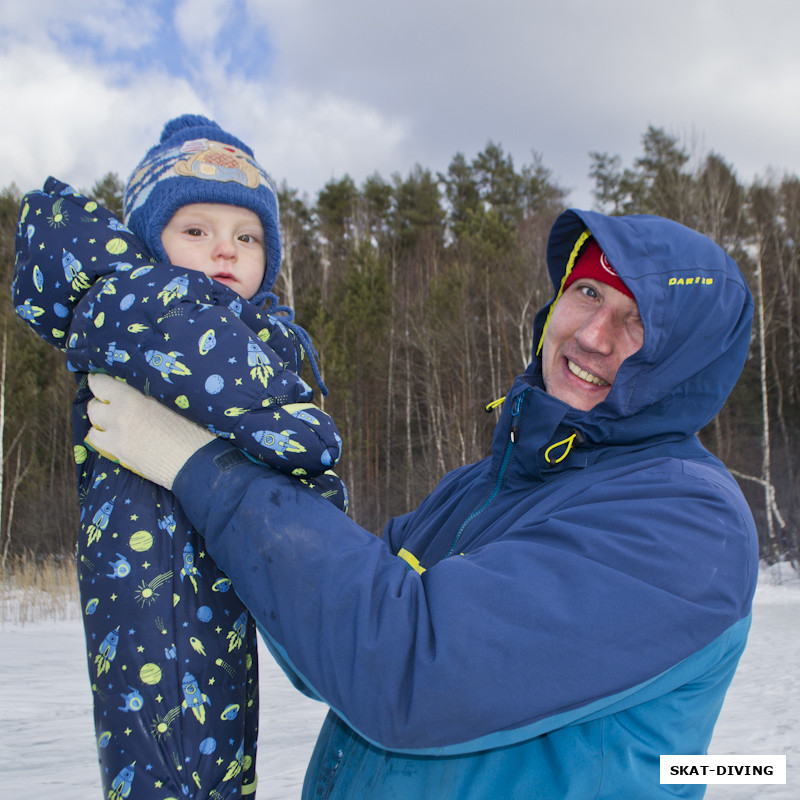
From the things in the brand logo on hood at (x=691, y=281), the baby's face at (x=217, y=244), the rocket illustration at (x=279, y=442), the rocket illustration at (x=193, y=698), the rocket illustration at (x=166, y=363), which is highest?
the baby's face at (x=217, y=244)

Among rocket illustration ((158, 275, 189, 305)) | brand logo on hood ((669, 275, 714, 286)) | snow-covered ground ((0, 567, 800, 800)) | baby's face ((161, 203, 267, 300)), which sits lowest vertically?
snow-covered ground ((0, 567, 800, 800))

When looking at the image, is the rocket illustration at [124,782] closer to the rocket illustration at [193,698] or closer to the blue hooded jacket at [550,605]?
the rocket illustration at [193,698]

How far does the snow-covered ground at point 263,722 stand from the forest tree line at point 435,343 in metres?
11.9

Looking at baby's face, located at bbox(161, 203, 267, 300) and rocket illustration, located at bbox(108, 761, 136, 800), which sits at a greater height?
baby's face, located at bbox(161, 203, 267, 300)

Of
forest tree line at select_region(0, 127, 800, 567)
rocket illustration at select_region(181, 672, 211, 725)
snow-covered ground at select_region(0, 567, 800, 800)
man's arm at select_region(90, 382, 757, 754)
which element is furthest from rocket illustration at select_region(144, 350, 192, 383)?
forest tree line at select_region(0, 127, 800, 567)

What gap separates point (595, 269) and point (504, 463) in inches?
22.9

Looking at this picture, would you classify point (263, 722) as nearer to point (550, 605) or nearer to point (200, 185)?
point (200, 185)

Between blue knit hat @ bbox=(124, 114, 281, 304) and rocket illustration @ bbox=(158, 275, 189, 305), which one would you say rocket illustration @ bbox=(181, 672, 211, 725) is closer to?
rocket illustration @ bbox=(158, 275, 189, 305)

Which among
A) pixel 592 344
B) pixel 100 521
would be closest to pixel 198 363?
pixel 100 521

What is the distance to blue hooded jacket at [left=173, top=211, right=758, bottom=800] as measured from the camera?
3.43 ft

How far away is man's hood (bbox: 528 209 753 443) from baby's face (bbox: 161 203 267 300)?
2.93ft

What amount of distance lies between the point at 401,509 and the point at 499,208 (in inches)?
726

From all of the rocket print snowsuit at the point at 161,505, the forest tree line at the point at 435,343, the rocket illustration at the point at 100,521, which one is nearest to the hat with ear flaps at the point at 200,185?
the rocket print snowsuit at the point at 161,505

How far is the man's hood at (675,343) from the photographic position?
1464 millimetres
